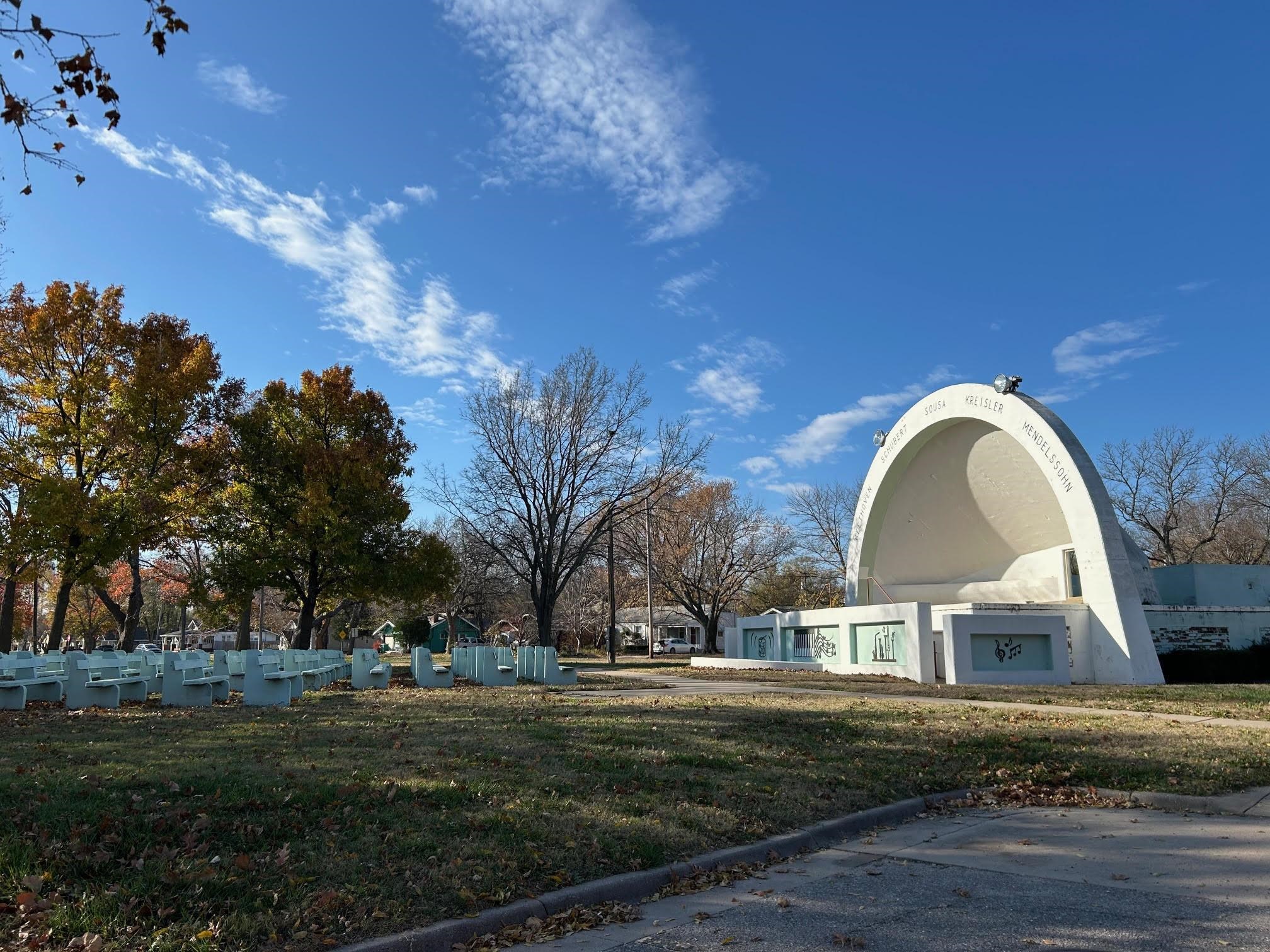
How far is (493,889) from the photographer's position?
16.8 ft

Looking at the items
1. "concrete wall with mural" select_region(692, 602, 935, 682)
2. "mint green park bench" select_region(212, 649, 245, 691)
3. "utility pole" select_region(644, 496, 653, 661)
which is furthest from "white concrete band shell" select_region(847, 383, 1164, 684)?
"mint green park bench" select_region(212, 649, 245, 691)

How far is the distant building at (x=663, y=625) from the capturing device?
7150 cm

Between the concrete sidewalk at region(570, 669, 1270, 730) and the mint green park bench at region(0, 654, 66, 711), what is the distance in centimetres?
910

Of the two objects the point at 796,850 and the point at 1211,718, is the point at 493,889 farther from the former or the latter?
the point at 1211,718

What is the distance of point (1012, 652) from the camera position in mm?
24438

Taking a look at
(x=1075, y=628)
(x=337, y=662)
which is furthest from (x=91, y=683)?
(x=1075, y=628)

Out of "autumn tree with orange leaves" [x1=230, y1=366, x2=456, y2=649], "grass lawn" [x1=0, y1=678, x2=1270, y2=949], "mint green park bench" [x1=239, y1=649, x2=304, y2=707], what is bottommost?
"grass lawn" [x1=0, y1=678, x2=1270, y2=949]

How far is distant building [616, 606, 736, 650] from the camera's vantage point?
71.5 meters

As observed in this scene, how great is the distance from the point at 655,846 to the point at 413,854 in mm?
1643

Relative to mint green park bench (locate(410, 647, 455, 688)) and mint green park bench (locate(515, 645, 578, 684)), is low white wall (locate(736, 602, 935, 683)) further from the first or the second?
mint green park bench (locate(410, 647, 455, 688))

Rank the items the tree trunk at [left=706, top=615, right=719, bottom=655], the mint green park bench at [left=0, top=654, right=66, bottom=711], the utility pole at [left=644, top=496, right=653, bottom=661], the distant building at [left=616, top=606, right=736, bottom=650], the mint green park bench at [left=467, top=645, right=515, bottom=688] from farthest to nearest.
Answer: the distant building at [left=616, top=606, right=736, bottom=650], the tree trunk at [left=706, top=615, right=719, bottom=655], the utility pole at [left=644, top=496, right=653, bottom=661], the mint green park bench at [left=467, top=645, right=515, bottom=688], the mint green park bench at [left=0, top=654, right=66, bottom=711]

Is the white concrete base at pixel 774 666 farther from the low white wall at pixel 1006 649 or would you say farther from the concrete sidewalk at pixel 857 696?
the low white wall at pixel 1006 649

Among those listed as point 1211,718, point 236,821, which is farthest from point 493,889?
point 1211,718

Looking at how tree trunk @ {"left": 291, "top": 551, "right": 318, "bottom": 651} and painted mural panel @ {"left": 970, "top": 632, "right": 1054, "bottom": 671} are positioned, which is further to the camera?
tree trunk @ {"left": 291, "top": 551, "right": 318, "bottom": 651}
